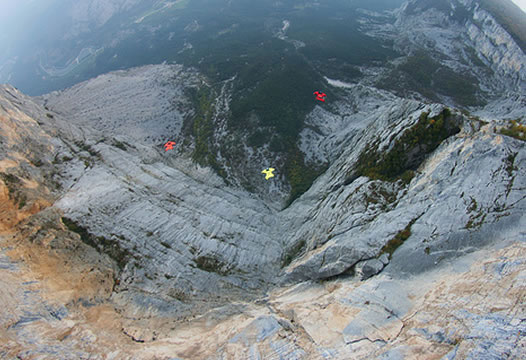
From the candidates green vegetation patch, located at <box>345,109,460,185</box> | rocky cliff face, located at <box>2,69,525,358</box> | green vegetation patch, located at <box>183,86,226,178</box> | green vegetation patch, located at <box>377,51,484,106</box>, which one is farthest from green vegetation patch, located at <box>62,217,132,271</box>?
green vegetation patch, located at <box>377,51,484,106</box>

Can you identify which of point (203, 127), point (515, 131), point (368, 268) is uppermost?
point (515, 131)

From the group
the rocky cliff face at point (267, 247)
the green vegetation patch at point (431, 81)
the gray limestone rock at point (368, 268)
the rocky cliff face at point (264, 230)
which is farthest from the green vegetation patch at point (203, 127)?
the green vegetation patch at point (431, 81)

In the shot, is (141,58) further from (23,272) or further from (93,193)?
(23,272)

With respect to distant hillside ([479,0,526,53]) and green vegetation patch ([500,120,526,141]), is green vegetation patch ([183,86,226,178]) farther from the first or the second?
distant hillside ([479,0,526,53])

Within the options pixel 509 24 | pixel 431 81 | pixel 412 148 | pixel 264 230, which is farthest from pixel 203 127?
pixel 509 24

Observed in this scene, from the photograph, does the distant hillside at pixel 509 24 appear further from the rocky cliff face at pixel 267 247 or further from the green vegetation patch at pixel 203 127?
the green vegetation patch at pixel 203 127

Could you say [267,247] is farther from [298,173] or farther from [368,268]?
[298,173]
